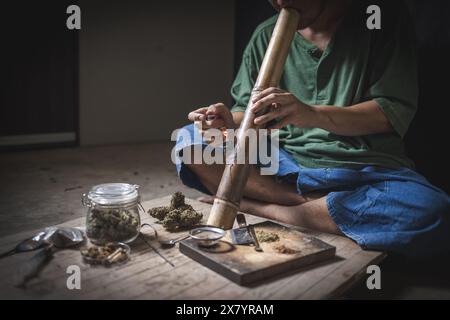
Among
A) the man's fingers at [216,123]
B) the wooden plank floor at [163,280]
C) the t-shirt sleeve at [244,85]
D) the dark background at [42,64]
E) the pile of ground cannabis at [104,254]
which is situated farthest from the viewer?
the dark background at [42,64]

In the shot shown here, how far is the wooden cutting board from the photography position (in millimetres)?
1299

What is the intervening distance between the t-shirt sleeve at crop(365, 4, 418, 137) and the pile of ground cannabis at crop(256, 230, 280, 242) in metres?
0.63

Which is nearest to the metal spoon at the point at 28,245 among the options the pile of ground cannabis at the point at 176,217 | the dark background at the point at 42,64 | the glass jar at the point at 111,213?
the glass jar at the point at 111,213

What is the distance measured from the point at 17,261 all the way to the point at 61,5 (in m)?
3.05

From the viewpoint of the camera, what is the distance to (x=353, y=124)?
1.73m

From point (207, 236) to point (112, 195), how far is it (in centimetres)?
32

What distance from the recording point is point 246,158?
1645 mm

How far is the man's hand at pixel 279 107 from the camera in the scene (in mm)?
1513

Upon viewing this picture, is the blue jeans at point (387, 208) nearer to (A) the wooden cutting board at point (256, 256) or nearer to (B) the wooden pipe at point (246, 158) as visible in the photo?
(A) the wooden cutting board at point (256, 256)

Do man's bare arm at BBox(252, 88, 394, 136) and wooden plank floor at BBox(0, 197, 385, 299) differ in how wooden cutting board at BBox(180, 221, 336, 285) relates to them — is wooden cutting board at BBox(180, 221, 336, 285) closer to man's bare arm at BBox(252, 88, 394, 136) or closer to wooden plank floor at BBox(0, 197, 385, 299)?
wooden plank floor at BBox(0, 197, 385, 299)

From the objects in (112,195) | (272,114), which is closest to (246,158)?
(272,114)

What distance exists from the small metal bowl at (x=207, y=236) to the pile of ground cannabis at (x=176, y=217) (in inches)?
7.1

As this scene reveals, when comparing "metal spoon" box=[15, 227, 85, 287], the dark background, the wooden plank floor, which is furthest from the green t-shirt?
the dark background
